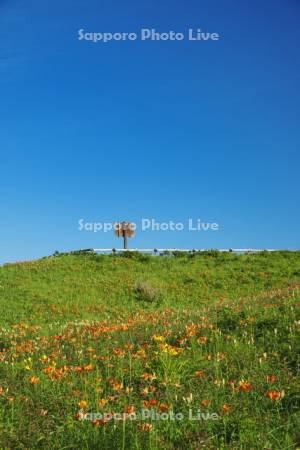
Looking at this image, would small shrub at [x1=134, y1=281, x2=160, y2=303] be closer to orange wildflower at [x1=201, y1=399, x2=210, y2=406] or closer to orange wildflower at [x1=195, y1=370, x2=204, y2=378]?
orange wildflower at [x1=195, y1=370, x2=204, y2=378]

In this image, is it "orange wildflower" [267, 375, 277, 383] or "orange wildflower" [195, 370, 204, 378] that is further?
"orange wildflower" [195, 370, 204, 378]

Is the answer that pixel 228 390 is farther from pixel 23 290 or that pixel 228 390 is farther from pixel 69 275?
pixel 69 275

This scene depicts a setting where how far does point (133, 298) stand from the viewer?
27.6m

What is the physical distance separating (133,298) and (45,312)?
4916mm

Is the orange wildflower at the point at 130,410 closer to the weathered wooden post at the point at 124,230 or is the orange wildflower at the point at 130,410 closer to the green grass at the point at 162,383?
the green grass at the point at 162,383

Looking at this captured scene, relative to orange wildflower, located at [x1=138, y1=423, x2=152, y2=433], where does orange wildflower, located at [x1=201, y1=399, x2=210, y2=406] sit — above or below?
above

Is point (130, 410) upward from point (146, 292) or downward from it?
downward

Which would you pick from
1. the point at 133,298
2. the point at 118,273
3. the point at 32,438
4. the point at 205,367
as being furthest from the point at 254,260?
the point at 32,438

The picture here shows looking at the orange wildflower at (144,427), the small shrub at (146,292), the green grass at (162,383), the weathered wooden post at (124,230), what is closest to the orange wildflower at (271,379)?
the green grass at (162,383)

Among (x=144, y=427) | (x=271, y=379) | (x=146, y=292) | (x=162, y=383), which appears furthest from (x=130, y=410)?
(x=146, y=292)

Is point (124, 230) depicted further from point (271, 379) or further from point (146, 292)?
point (271, 379)

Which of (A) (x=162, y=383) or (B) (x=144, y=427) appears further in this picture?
(A) (x=162, y=383)

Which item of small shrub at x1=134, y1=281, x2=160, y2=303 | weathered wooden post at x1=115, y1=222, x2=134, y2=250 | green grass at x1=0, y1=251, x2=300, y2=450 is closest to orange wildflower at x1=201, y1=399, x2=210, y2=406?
green grass at x1=0, y1=251, x2=300, y2=450

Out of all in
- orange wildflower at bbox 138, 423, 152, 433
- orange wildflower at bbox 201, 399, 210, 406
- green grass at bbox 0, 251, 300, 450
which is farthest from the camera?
Answer: orange wildflower at bbox 201, 399, 210, 406
